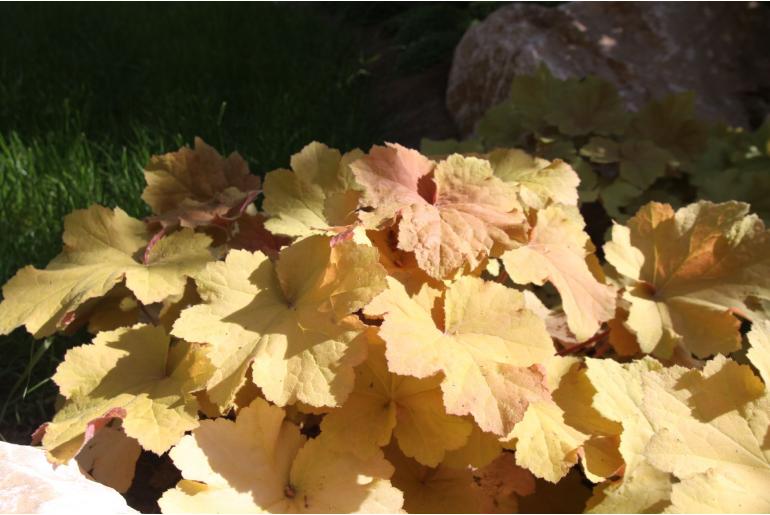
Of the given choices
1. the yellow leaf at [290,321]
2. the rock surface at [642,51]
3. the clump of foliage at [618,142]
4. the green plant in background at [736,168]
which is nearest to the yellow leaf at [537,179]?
the yellow leaf at [290,321]

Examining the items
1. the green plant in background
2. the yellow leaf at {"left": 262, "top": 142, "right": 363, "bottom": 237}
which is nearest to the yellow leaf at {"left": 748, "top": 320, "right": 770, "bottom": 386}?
the yellow leaf at {"left": 262, "top": 142, "right": 363, "bottom": 237}

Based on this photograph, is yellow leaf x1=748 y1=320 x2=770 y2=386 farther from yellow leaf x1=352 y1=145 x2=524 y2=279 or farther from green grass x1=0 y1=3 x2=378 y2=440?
green grass x1=0 y1=3 x2=378 y2=440

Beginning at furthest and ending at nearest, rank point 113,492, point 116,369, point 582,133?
point 582,133
point 116,369
point 113,492

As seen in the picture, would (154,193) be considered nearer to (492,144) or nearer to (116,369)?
(116,369)

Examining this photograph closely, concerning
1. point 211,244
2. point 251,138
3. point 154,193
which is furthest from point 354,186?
point 251,138

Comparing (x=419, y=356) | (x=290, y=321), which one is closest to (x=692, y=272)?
(x=419, y=356)

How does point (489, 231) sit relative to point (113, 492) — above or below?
above

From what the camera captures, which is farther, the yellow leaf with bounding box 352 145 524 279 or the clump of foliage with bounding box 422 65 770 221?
the clump of foliage with bounding box 422 65 770 221
